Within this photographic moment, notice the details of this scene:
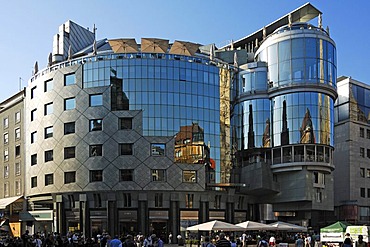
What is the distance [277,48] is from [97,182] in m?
27.1

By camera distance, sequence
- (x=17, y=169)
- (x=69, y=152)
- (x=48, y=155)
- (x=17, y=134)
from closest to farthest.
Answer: (x=69, y=152), (x=48, y=155), (x=17, y=169), (x=17, y=134)

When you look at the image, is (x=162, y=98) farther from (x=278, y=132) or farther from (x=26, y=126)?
(x=26, y=126)

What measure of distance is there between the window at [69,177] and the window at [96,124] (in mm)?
5968

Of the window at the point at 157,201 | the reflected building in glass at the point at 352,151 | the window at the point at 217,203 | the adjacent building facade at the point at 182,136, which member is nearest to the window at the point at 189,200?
the adjacent building facade at the point at 182,136

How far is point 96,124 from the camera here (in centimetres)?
6269

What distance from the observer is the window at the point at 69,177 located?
206 ft

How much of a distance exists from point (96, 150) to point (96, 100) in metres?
6.12

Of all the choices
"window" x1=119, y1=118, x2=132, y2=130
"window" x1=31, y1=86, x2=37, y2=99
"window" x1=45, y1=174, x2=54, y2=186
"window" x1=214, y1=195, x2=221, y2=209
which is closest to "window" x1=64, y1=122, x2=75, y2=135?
"window" x1=45, y1=174, x2=54, y2=186

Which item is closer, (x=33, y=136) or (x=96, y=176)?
(x=96, y=176)

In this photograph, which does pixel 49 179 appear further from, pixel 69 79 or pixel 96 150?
pixel 69 79

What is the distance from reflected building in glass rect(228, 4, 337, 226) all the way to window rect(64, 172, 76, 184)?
1999 cm

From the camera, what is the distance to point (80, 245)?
3066cm

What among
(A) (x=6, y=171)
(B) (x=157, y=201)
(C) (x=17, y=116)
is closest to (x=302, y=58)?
(B) (x=157, y=201)

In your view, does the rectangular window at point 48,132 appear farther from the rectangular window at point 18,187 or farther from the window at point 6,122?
the window at point 6,122
